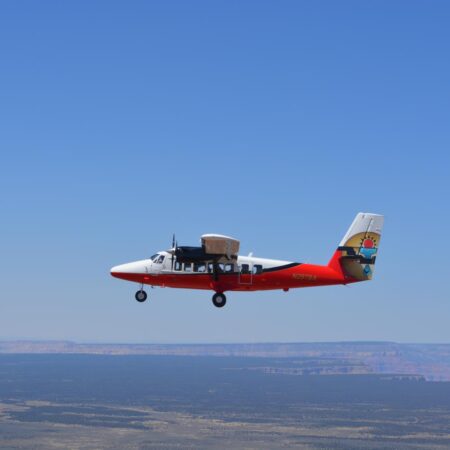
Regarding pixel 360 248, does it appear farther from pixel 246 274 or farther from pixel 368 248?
pixel 246 274

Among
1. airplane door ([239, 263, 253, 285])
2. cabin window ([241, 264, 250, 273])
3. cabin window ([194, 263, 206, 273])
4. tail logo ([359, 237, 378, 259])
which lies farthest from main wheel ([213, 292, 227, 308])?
tail logo ([359, 237, 378, 259])

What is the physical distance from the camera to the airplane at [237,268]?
3172 inches

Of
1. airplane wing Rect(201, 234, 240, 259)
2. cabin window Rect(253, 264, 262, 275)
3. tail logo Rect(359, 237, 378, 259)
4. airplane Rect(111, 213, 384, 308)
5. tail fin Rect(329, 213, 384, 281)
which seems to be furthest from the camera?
tail logo Rect(359, 237, 378, 259)

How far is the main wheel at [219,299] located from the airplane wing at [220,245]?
4.07m

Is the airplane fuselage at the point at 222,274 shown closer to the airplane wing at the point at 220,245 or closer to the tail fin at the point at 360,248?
the airplane wing at the point at 220,245

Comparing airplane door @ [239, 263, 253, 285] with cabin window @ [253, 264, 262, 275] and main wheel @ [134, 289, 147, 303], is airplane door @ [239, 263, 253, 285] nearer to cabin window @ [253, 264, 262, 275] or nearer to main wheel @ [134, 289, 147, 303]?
cabin window @ [253, 264, 262, 275]

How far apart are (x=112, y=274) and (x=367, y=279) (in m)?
26.2

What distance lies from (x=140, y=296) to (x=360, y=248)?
2352 centimetres

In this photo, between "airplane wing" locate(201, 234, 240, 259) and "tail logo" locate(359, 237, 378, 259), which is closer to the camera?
"airplane wing" locate(201, 234, 240, 259)

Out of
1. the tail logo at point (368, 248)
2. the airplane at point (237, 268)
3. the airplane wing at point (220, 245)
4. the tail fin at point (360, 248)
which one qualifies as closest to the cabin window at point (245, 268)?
the airplane at point (237, 268)

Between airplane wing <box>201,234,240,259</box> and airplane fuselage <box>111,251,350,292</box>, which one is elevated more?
airplane wing <box>201,234,240,259</box>

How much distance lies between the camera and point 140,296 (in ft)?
265

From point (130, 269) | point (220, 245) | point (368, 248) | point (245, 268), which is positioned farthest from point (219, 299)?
point (368, 248)

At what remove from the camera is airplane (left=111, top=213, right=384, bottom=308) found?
80562 millimetres
